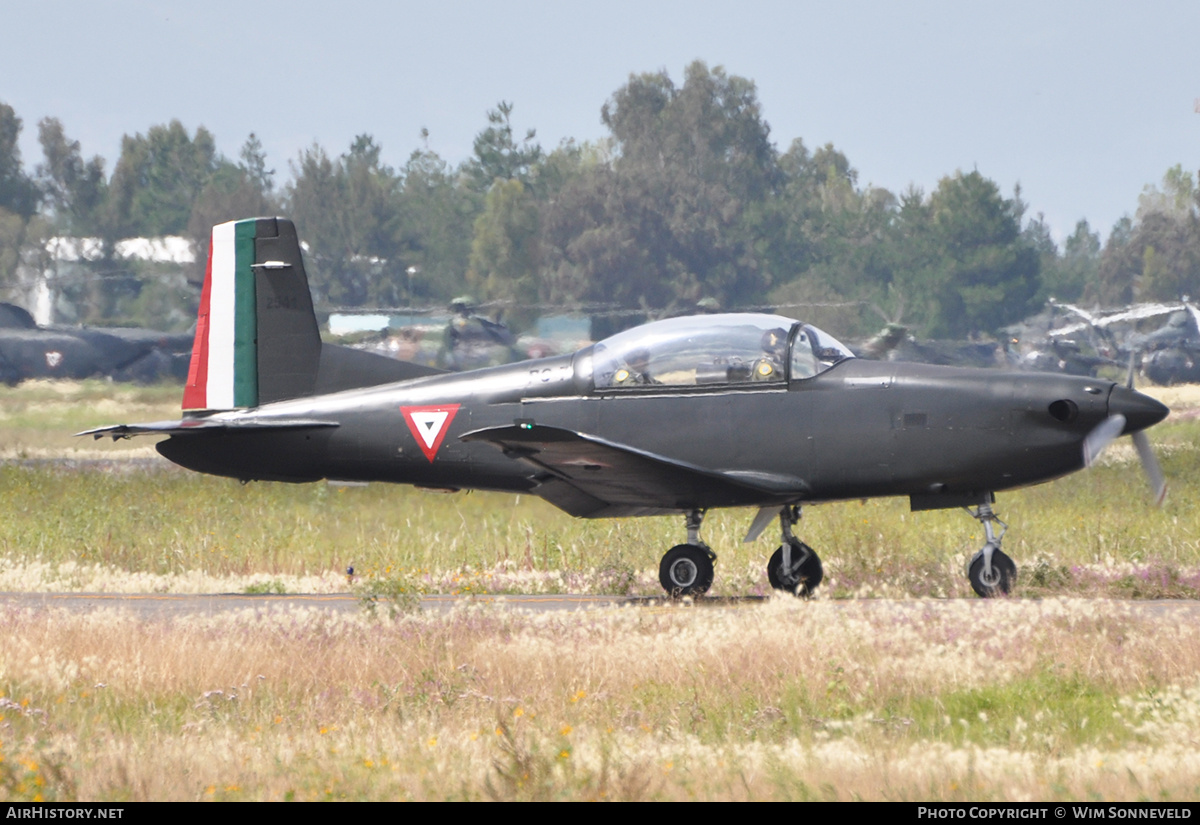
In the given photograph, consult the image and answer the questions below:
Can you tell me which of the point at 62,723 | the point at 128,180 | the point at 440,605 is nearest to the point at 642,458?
the point at 440,605

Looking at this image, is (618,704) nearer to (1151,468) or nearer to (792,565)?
(792,565)

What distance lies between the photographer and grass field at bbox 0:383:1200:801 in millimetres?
5398

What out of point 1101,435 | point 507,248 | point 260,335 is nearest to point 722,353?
point 1101,435

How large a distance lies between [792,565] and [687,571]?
998mm

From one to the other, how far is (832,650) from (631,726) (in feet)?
5.88

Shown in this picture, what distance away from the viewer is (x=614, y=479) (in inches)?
428

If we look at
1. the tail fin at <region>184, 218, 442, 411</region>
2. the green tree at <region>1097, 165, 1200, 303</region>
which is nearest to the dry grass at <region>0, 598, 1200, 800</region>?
the tail fin at <region>184, 218, 442, 411</region>

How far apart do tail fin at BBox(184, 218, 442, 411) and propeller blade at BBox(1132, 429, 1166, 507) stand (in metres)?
6.31

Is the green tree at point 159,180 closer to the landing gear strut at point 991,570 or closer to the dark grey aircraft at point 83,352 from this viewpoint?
the dark grey aircraft at point 83,352

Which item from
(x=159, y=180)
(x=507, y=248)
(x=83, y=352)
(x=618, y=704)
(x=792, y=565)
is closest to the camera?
(x=618, y=704)

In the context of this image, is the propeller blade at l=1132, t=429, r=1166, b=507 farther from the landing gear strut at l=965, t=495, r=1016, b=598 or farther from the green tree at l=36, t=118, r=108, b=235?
the green tree at l=36, t=118, r=108, b=235

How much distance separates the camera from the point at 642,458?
1043cm

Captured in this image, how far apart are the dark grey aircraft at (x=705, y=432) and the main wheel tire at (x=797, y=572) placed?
0.05 feet

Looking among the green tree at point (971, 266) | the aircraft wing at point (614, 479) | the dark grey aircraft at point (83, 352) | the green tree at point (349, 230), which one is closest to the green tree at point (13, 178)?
the green tree at point (349, 230)
